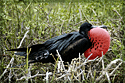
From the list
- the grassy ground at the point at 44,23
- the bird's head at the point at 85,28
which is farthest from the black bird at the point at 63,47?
the grassy ground at the point at 44,23

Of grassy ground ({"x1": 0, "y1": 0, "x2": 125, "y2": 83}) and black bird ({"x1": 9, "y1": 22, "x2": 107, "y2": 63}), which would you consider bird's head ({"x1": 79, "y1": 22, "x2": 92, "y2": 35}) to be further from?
grassy ground ({"x1": 0, "y1": 0, "x2": 125, "y2": 83})

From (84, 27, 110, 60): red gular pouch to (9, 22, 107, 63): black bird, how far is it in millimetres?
37

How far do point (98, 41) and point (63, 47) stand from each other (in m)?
Result: 0.29

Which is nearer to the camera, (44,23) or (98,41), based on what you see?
(98,41)

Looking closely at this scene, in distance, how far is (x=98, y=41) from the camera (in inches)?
54.1

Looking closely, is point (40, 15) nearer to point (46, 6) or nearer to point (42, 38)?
point (46, 6)

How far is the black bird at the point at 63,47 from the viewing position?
1.38m

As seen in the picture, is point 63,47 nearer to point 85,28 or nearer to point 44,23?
point 85,28

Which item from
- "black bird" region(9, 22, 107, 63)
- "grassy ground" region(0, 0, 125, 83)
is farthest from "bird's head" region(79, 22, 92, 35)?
"grassy ground" region(0, 0, 125, 83)

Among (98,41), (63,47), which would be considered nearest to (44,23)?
(63,47)

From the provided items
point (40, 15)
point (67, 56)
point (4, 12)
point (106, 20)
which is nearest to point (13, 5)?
point (4, 12)

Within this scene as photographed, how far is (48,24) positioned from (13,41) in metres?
0.37

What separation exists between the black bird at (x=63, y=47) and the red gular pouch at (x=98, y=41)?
0.04 meters

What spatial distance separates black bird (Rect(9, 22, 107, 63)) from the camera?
1.38 m
